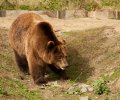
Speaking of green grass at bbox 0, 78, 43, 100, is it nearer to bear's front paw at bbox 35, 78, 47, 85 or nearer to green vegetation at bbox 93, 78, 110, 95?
bear's front paw at bbox 35, 78, 47, 85

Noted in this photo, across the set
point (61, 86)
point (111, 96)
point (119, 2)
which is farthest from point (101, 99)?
point (119, 2)

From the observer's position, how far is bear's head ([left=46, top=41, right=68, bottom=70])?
9016 millimetres

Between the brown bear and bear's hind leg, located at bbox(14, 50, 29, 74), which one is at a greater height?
the brown bear

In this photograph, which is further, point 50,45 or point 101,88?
point 50,45

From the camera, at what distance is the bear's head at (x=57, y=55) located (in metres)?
9.02

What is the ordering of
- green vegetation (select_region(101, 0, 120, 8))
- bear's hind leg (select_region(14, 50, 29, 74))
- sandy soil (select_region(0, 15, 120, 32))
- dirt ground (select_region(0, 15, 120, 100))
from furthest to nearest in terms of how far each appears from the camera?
green vegetation (select_region(101, 0, 120, 8)) → sandy soil (select_region(0, 15, 120, 32)) → bear's hind leg (select_region(14, 50, 29, 74)) → dirt ground (select_region(0, 15, 120, 100))

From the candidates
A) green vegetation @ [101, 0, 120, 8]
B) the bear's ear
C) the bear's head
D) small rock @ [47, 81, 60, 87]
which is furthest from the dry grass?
green vegetation @ [101, 0, 120, 8]

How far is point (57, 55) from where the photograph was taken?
29.7 feet

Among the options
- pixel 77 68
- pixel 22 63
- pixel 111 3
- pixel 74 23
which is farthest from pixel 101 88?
pixel 111 3

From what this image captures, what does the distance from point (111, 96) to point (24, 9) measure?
8.19 m

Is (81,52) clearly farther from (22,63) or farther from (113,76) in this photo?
(113,76)

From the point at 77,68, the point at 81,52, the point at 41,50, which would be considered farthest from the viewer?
A: the point at 81,52

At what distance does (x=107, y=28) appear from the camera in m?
11.7

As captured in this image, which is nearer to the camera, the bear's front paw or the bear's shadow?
the bear's front paw
